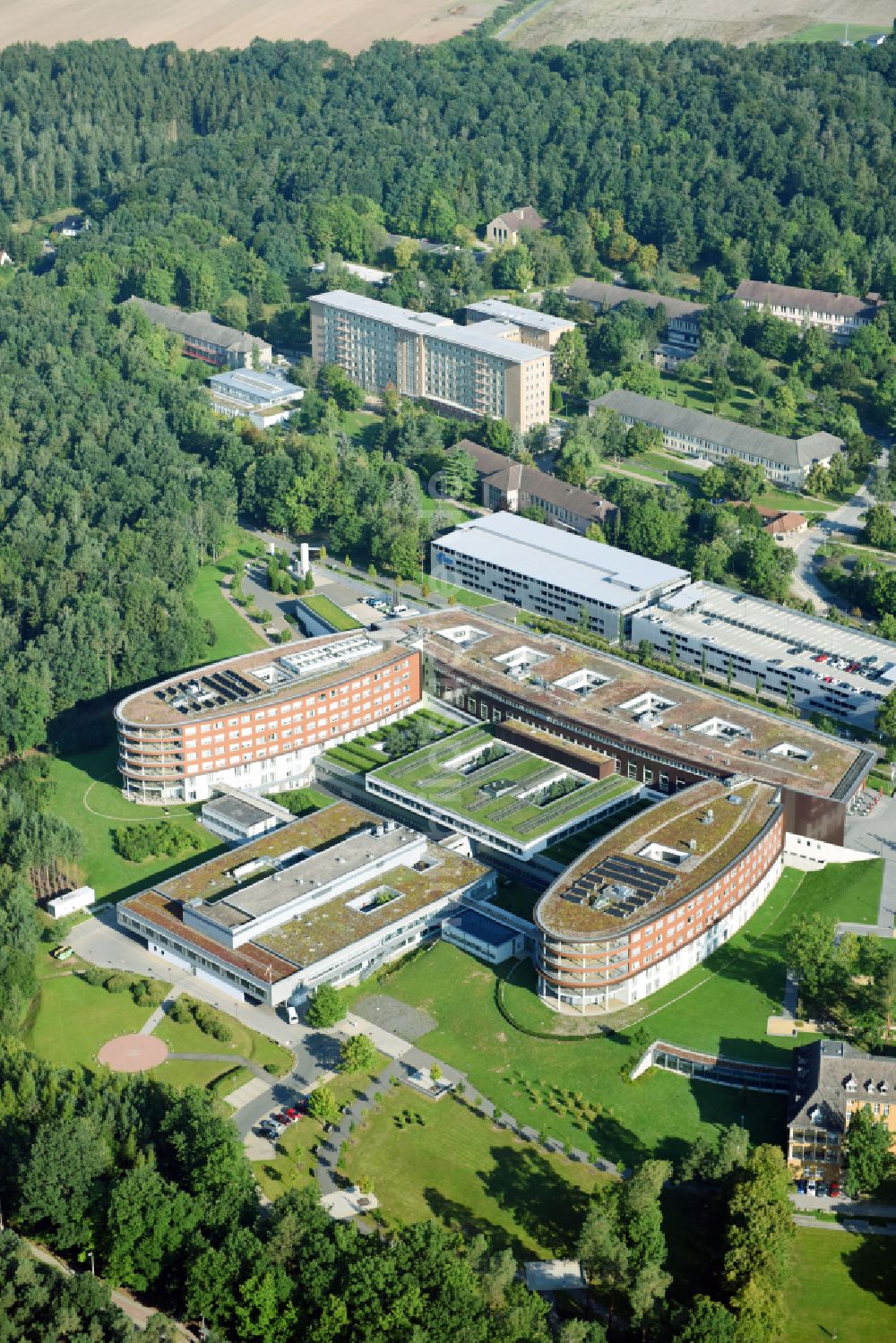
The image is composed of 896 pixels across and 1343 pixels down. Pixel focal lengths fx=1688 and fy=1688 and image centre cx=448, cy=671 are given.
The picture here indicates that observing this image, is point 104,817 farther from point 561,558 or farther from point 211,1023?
point 561,558

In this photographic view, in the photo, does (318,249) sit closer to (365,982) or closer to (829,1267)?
(365,982)

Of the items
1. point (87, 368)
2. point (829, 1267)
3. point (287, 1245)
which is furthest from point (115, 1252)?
point (87, 368)

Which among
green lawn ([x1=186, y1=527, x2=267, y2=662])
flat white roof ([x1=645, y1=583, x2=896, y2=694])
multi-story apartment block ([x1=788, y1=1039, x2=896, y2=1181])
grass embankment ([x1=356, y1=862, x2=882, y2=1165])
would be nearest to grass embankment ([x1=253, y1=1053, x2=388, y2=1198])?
grass embankment ([x1=356, y1=862, x2=882, y2=1165])

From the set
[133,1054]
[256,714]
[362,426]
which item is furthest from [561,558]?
[133,1054]

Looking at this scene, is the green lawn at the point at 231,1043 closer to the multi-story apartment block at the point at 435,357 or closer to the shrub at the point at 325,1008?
the shrub at the point at 325,1008

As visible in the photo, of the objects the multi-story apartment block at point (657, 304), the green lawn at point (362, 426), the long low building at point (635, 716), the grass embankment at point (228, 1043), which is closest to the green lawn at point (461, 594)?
the long low building at point (635, 716)

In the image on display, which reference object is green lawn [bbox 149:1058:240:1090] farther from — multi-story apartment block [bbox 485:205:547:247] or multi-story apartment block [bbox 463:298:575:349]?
multi-story apartment block [bbox 485:205:547:247]

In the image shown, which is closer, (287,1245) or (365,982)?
(287,1245)
